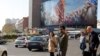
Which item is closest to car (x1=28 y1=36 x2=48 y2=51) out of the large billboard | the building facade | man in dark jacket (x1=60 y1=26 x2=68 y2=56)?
man in dark jacket (x1=60 y1=26 x2=68 y2=56)

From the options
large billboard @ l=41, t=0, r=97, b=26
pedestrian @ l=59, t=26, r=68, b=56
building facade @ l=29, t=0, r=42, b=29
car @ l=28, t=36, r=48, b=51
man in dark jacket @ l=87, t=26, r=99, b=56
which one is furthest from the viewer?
building facade @ l=29, t=0, r=42, b=29

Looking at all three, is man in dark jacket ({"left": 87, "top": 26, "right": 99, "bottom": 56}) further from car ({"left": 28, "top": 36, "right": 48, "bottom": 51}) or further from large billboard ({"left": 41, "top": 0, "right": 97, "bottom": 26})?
large billboard ({"left": 41, "top": 0, "right": 97, "bottom": 26})

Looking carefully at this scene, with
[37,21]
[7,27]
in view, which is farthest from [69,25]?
[7,27]

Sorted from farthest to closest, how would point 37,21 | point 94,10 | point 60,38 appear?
point 37,21 < point 94,10 < point 60,38

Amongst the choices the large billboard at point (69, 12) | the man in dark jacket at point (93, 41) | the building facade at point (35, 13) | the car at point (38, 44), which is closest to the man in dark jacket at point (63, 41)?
the man in dark jacket at point (93, 41)

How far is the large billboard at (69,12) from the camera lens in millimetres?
112312

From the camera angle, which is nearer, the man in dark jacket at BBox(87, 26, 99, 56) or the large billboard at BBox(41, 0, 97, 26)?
the man in dark jacket at BBox(87, 26, 99, 56)

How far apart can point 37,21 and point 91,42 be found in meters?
117

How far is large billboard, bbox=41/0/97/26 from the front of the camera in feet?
368

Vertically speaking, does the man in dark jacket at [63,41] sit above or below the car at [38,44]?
above

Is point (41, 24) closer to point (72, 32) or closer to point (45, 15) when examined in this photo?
point (45, 15)

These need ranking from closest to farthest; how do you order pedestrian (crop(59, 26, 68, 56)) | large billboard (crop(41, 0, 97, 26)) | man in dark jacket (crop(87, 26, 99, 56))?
1. pedestrian (crop(59, 26, 68, 56))
2. man in dark jacket (crop(87, 26, 99, 56))
3. large billboard (crop(41, 0, 97, 26))

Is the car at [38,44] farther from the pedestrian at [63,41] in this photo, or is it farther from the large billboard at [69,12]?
the large billboard at [69,12]

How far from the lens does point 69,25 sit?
375 feet
